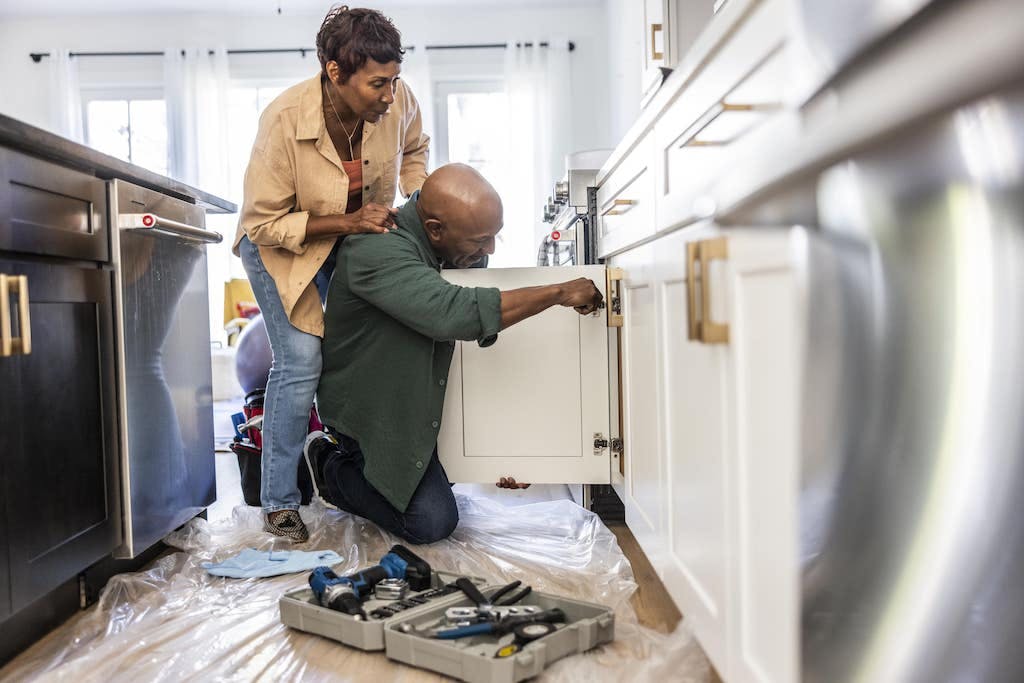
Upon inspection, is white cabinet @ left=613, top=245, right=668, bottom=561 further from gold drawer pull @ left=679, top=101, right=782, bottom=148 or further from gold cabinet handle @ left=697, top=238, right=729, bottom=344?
gold cabinet handle @ left=697, top=238, right=729, bottom=344

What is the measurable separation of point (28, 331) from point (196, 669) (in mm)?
569

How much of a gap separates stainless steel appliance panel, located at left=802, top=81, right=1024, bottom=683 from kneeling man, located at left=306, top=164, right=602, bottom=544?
1104 mm

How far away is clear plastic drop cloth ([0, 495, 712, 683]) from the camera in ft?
4.27

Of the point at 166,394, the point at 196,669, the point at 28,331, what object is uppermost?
the point at 28,331

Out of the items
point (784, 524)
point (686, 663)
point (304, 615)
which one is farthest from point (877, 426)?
point (304, 615)

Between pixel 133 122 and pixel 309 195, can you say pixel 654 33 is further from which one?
pixel 133 122

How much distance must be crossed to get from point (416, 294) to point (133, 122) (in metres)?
5.20

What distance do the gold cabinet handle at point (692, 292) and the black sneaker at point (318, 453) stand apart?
1.35 m

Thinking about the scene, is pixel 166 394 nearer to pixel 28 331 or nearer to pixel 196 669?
pixel 28 331

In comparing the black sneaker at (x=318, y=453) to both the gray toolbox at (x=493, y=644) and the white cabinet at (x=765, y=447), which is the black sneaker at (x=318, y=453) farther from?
the white cabinet at (x=765, y=447)

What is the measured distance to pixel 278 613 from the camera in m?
1.56

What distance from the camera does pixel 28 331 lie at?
4.21 feet

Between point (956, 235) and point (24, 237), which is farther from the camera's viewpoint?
point (24, 237)

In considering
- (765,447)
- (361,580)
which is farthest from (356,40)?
(765,447)
